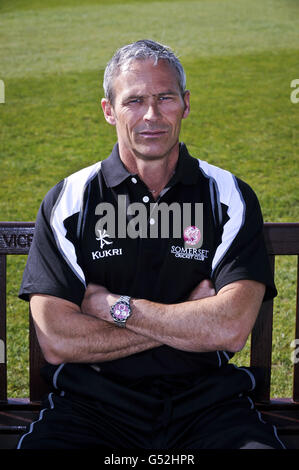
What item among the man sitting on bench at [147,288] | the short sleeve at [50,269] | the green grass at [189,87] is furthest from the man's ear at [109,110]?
the green grass at [189,87]

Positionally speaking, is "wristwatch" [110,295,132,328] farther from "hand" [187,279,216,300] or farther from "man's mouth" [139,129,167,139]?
"man's mouth" [139,129,167,139]

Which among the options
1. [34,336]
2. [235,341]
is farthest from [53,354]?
[235,341]

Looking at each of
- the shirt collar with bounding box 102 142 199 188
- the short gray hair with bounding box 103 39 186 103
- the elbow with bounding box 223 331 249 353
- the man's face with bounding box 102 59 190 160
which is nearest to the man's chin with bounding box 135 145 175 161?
the man's face with bounding box 102 59 190 160

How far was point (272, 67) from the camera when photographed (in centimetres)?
1639

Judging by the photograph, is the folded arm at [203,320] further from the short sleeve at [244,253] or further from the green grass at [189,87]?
the green grass at [189,87]

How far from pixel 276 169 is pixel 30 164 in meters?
4.62

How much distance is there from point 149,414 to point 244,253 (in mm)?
901

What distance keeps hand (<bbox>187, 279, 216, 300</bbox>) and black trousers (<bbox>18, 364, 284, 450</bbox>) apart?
38 centimetres

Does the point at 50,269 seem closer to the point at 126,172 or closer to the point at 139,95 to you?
the point at 126,172

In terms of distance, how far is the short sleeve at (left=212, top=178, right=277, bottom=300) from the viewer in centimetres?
288

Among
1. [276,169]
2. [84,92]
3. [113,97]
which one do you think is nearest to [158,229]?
[113,97]

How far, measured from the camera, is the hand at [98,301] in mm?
2885

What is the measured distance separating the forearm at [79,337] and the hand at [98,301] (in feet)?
0.21
